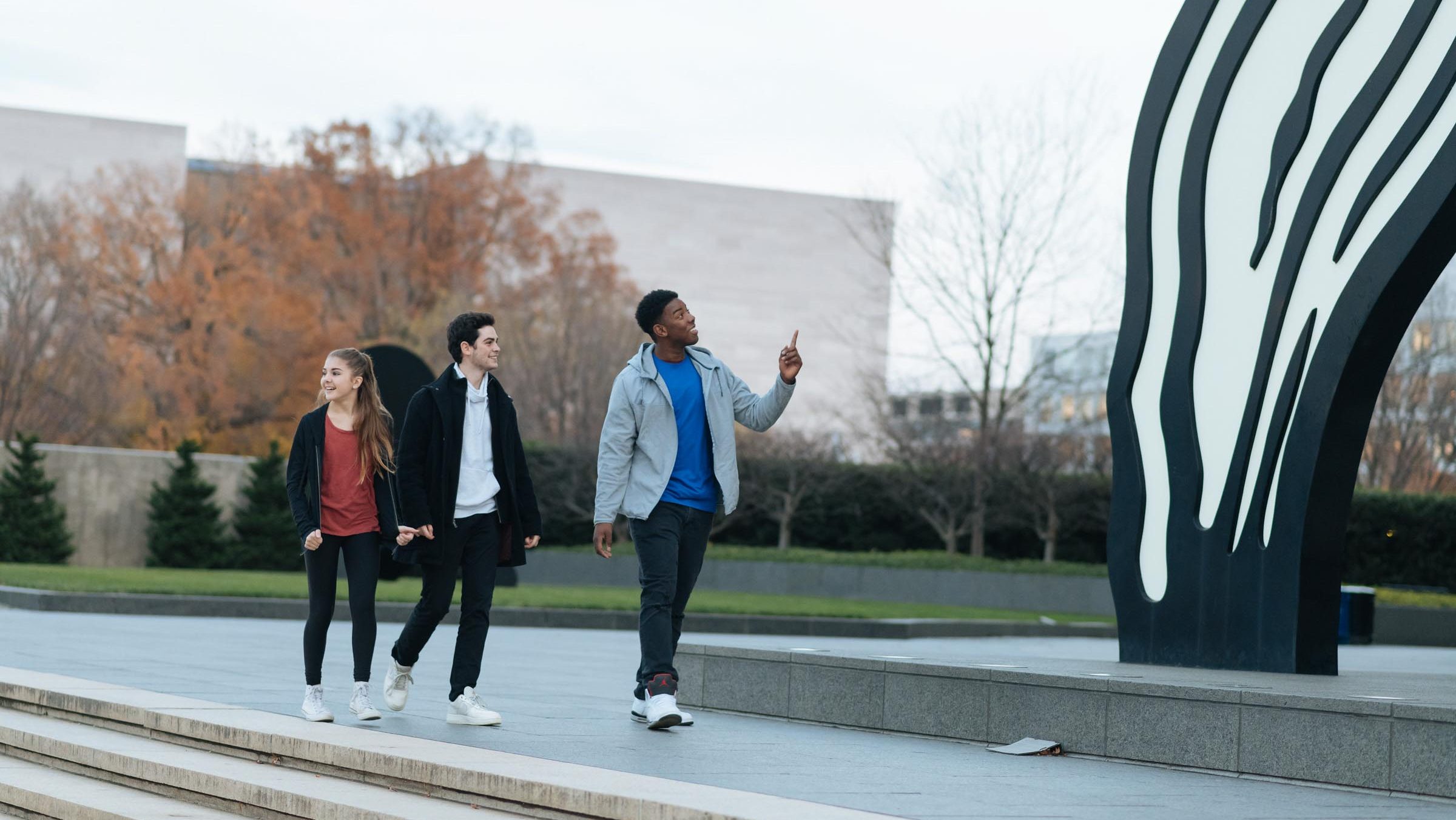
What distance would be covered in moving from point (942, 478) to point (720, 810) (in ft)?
86.5

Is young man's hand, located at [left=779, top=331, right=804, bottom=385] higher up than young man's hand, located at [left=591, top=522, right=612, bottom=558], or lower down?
higher up

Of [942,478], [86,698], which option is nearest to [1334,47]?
[86,698]

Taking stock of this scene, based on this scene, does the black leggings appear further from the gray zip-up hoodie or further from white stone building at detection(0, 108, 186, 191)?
white stone building at detection(0, 108, 186, 191)

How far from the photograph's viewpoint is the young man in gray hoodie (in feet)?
24.6

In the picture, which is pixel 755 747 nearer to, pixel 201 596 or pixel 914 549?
pixel 201 596

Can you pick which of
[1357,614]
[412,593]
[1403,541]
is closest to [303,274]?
[412,593]

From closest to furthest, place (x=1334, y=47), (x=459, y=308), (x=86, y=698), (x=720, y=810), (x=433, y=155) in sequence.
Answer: (x=720, y=810)
(x=86, y=698)
(x=1334, y=47)
(x=459, y=308)
(x=433, y=155)

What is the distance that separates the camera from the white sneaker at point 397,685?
7.91 metres

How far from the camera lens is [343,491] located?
7.64 meters

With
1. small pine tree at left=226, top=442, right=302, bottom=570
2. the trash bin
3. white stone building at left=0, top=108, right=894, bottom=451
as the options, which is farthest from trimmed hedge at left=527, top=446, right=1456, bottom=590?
white stone building at left=0, top=108, right=894, bottom=451

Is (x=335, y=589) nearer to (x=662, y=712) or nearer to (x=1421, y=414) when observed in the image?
(x=662, y=712)

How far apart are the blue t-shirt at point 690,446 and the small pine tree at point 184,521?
68.2ft

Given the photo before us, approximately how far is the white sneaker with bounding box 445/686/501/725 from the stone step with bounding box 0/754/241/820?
4.57ft

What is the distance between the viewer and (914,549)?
32.3 meters
